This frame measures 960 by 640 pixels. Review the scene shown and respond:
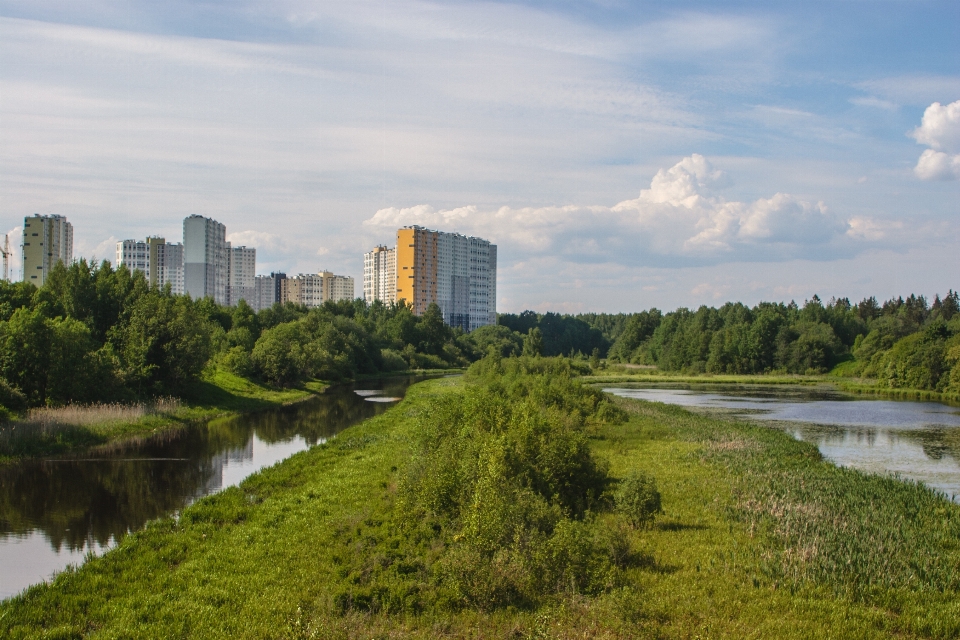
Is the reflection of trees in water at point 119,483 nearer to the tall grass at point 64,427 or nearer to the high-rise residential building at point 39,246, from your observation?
the tall grass at point 64,427

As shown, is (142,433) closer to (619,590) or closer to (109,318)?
(109,318)

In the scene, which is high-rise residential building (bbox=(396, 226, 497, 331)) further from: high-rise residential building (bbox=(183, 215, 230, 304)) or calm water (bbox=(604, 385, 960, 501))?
calm water (bbox=(604, 385, 960, 501))

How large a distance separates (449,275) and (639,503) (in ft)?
506

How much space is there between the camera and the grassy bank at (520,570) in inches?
460

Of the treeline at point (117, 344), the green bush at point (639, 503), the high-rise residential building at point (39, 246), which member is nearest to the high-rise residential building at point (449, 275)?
the high-rise residential building at point (39, 246)

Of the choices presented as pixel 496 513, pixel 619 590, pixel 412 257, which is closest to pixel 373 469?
pixel 496 513

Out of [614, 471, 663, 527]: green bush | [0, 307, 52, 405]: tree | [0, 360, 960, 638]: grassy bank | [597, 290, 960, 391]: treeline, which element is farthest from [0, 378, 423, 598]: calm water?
[597, 290, 960, 391]: treeline

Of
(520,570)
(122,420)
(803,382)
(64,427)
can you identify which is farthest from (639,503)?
(803,382)

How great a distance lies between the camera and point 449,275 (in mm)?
170500

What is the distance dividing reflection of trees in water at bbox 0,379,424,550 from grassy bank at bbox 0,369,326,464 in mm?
1143

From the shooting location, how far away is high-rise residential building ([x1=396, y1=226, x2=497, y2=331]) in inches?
6345

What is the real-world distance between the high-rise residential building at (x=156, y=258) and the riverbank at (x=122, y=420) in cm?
11576

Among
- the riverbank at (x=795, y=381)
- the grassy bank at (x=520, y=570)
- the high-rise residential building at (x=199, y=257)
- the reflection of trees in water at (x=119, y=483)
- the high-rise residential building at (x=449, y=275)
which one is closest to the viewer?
the grassy bank at (x=520, y=570)

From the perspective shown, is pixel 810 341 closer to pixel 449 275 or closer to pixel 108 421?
pixel 449 275
